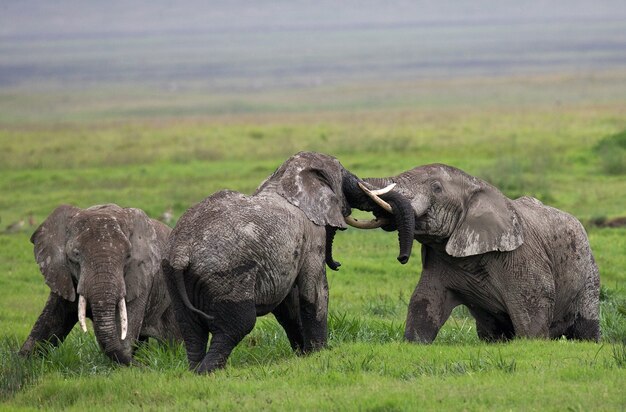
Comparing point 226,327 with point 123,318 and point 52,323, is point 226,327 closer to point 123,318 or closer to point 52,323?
point 123,318

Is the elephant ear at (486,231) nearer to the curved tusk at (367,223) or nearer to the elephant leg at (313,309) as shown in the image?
the curved tusk at (367,223)

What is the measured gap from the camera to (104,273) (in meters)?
9.98

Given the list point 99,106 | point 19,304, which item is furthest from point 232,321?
point 99,106

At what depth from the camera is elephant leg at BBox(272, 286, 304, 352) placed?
10.0m

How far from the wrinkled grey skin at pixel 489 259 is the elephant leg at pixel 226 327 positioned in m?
2.05

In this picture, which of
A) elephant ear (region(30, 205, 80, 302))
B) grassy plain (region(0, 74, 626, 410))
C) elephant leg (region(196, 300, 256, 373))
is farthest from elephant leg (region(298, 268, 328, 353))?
elephant ear (region(30, 205, 80, 302))

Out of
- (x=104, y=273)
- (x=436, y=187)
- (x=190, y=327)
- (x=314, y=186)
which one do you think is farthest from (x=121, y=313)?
(x=436, y=187)

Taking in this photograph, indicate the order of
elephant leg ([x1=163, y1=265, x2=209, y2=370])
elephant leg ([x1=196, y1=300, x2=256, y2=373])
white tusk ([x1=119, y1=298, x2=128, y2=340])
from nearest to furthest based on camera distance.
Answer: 1. elephant leg ([x1=196, y1=300, x2=256, y2=373])
2. elephant leg ([x1=163, y1=265, x2=209, y2=370])
3. white tusk ([x1=119, y1=298, x2=128, y2=340])

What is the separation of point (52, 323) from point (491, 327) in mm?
3832

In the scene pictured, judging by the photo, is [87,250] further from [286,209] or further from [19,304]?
[19,304]

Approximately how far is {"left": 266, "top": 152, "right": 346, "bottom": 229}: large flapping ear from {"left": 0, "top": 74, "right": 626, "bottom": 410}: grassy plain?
3.54ft

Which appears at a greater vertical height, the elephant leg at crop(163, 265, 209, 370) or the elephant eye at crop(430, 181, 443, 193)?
the elephant eye at crop(430, 181, 443, 193)

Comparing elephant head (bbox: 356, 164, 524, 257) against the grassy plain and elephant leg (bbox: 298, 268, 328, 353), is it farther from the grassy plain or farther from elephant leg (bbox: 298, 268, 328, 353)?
elephant leg (bbox: 298, 268, 328, 353)

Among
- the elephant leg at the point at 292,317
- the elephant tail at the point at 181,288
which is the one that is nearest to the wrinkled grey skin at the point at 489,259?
the elephant leg at the point at 292,317
